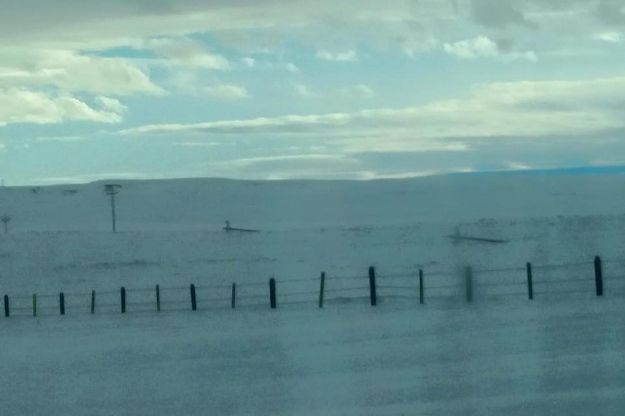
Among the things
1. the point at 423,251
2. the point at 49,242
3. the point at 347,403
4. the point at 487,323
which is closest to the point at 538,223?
the point at 423,251

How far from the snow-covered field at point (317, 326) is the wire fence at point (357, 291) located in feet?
0.39

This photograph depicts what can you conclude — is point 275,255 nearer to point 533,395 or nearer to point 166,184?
point 533,395

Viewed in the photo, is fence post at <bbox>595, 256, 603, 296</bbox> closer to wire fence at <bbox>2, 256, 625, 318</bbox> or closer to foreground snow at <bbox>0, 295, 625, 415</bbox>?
wire fence at <bbox>2, 256, 625, 318</bbox>

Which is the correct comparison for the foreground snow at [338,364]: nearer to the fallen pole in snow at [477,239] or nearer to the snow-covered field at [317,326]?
the snow-covered field at [317,326]

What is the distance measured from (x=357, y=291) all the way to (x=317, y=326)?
11.0 metres

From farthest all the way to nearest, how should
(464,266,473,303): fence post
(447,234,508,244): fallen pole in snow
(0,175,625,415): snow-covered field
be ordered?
(447,234,508,244): fallen pole in snow < (464,266,473,303): fence post < (0,175,625,415): snow-covered field

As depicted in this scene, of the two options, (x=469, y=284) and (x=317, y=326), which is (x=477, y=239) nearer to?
(x=469, y=284)

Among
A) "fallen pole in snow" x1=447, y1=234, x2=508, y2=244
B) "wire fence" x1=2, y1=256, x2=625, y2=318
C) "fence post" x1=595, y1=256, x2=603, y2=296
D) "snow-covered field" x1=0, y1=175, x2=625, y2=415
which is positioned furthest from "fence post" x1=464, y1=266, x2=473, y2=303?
"fallen pole in snow" x1=447, y1=234, x2=508, y2=244

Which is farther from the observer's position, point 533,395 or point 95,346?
point 95,346

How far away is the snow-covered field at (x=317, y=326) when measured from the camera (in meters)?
12.6

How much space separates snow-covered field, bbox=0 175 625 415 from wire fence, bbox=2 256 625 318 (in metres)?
0.12

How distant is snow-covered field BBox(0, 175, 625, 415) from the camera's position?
1265 centimetres

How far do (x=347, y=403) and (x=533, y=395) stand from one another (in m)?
1.84

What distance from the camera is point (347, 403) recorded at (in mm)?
12062
